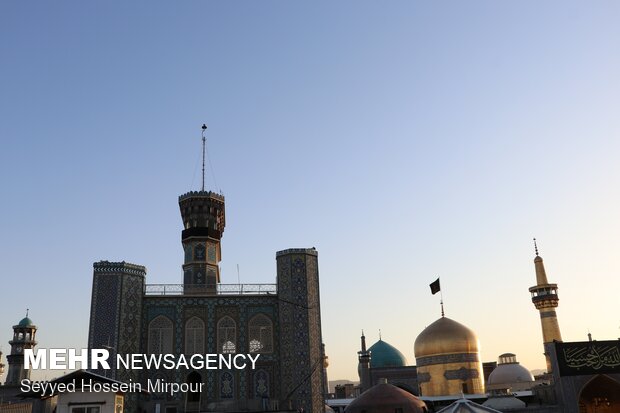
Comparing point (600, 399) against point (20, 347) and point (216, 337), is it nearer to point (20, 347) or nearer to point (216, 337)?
point (216, 337)

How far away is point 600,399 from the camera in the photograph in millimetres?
35094

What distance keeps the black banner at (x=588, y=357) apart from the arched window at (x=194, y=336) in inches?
725

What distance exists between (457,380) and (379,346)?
15059 millimetres

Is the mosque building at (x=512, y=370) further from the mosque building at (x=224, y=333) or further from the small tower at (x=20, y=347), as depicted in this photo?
the small tower at (x=20, y=347)

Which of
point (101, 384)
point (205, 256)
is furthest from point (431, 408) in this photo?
point (101, 384)

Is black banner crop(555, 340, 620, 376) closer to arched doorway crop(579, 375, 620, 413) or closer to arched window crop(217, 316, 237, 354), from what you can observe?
arched doorway crop(579, 375, 620, 413)

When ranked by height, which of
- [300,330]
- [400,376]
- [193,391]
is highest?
[300,330]

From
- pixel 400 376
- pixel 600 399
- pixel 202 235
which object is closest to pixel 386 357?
pixel 400 376

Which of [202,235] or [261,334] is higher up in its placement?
[202,235]

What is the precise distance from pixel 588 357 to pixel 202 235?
2297 centimetres

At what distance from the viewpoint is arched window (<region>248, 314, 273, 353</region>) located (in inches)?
1218

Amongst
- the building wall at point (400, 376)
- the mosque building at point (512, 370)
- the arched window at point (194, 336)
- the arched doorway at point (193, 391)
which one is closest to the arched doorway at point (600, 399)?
the mosque building at point (512, 370)

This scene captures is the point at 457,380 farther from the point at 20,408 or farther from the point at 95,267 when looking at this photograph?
the point at 20,408

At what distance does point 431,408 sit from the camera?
40375 millimetres
